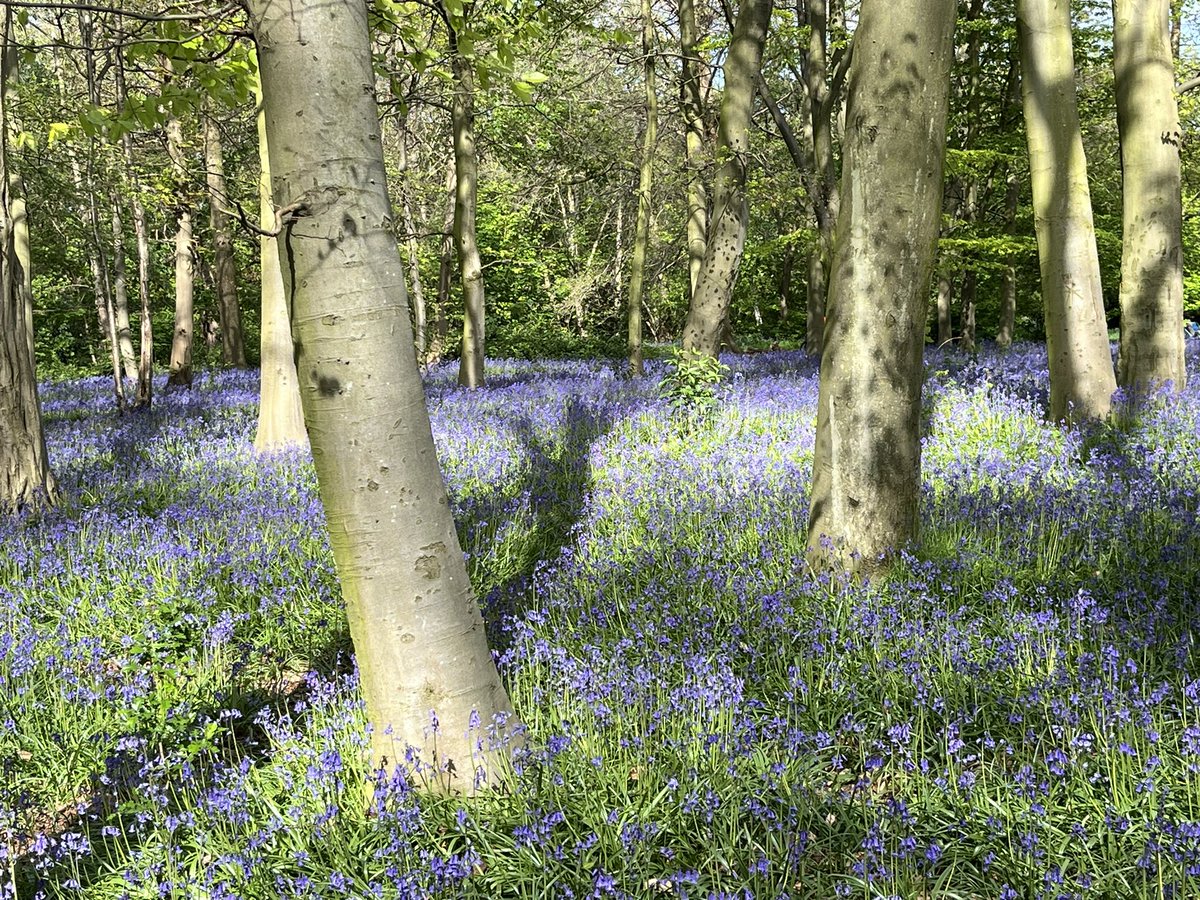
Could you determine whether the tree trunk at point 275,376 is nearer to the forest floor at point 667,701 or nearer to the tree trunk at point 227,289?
the forest floor at point 667,701

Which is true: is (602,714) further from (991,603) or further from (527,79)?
(527,79)

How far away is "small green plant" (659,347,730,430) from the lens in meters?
9.80

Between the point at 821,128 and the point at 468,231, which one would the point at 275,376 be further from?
the point at 821,128

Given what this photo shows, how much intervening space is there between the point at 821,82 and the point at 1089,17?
23.3 ft

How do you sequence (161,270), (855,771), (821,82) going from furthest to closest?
1. (161,270)
2. (821,82)
3. (855,771)

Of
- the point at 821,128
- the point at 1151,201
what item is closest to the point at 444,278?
the point at 821,128

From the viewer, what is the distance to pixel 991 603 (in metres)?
3.81

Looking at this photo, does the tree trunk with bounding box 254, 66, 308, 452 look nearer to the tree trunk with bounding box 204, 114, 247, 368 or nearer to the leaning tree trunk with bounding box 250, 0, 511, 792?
the tree trunk with bounding box 204, 114, 247, 368

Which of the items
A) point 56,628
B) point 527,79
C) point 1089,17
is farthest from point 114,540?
Result: point 1089,17

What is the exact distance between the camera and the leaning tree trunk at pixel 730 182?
976 centimetres

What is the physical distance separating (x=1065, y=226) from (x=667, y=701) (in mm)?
6952

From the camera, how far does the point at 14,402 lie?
656 cm

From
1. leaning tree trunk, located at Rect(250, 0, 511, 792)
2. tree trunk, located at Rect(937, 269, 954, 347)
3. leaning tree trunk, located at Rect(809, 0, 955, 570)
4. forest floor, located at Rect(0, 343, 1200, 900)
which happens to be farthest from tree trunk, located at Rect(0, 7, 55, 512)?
tree trunk, located at Rect(937, 269, 954, 347)

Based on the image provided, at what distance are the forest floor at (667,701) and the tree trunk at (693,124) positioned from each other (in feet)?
19.7
